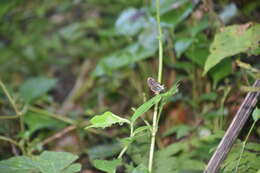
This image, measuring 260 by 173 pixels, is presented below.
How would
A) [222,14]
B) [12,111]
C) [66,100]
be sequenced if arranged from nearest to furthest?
[222,14]
[12,111]
[66,100]

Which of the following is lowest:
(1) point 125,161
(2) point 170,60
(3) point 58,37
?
(1) point 125,161

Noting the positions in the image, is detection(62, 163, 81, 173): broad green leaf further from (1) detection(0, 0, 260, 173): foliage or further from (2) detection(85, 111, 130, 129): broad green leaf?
(2) detection(85, 111, 130, 129): broad green leaf

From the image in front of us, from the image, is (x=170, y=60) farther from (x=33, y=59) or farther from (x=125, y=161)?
(x=33, y=59)

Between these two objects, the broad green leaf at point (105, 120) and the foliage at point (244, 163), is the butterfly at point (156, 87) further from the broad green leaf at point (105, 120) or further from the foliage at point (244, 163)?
the foliage at point (244, 163)

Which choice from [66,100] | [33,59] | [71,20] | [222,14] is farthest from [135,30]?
[71,20]

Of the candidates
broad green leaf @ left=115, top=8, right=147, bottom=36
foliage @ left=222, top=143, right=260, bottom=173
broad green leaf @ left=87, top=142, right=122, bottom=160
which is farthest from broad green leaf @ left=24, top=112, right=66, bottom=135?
foliage @ left=222, top=143, right=260, bottom=173

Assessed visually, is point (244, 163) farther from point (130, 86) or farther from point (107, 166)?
point (130, 86)

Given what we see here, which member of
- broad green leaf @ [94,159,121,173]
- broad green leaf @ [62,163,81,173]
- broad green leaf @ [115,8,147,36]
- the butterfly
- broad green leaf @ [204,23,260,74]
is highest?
broad green leaf @ [115,8,147,36]

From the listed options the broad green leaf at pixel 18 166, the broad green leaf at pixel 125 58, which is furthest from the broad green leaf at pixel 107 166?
the broad green leaf at pixel 125 58
